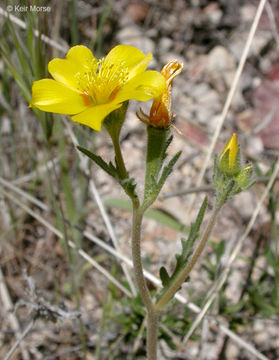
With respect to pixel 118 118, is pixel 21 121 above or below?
below

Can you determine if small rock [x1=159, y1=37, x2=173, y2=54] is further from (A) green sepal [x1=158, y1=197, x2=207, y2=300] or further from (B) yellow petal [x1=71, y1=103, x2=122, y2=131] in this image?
(B) yellow petal [x1=71, y1=103, x2=122, y2=131]

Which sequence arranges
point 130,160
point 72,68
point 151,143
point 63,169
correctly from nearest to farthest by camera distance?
point 151,143, point 72,68, point 63,169, point 130,160

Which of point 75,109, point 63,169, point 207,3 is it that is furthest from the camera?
point 207,3

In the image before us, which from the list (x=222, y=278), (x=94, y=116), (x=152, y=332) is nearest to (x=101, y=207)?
(x=222, y=278)

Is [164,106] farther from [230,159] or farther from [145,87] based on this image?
[230,159]

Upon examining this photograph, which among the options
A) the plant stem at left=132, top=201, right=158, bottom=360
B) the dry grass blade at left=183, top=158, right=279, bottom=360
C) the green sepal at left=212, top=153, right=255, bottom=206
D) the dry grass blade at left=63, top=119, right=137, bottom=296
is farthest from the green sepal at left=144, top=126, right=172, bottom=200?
the dry grass blade at left=183, top=158, right=279, bottom=360

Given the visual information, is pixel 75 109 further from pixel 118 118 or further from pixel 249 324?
pixel 249 324

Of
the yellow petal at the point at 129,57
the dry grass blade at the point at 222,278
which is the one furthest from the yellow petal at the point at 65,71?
the dry grass blade at the point at 222,278

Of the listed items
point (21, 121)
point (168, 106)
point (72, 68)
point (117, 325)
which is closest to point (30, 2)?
point (72, 68)
